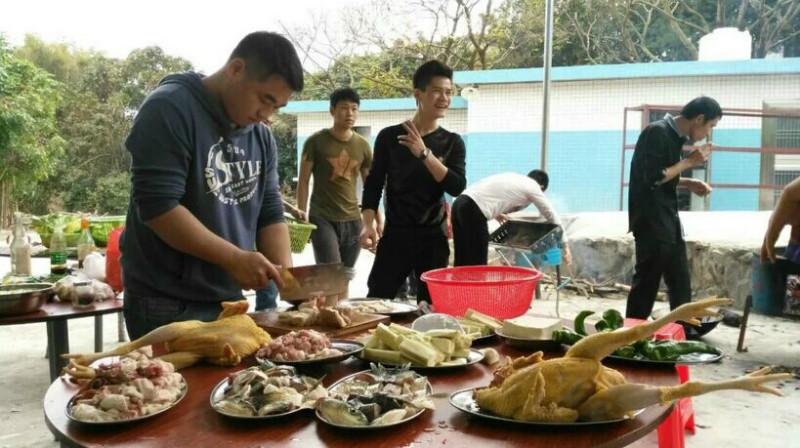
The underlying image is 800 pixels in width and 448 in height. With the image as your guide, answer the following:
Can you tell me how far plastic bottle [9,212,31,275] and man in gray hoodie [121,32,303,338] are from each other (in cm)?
192

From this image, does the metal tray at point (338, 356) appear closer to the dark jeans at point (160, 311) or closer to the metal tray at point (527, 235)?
the dark jeans at point (160, 311)

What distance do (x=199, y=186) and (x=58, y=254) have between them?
2.24 meters

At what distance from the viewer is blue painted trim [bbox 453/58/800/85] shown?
9.08m

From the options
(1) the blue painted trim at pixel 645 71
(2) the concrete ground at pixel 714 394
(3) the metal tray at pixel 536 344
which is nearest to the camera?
(3) the metal tray at pixel 536 344

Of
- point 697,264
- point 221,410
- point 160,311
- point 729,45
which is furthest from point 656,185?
point 729,45

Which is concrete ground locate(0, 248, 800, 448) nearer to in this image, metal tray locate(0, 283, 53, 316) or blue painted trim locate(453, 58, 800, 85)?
metal tray locate(0, 283, 53, 316)

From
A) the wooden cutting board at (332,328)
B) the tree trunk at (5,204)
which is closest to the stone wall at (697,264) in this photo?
the wooden cutting board at (332,328)

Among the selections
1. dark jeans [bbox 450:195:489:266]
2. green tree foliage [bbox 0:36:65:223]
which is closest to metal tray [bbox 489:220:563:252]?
dark jeans [bbox 450:195:489:266]

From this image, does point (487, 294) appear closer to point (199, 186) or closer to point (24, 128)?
point (199, 186)

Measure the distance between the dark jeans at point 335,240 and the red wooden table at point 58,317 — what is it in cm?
194

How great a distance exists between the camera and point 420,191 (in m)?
3.51

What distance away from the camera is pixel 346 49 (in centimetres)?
1382

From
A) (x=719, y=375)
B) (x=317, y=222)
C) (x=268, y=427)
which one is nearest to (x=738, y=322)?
(x=719, y=375)

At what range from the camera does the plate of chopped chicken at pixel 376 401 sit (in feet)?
4.05
